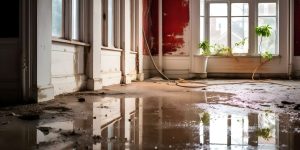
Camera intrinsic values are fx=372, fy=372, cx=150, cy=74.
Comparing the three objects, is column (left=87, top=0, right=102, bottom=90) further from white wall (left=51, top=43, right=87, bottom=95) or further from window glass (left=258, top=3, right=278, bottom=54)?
window glass (left=258, top=3, right=278, bottom=54)

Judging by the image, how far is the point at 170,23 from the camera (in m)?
10.7

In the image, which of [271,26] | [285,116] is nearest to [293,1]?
[271,26]

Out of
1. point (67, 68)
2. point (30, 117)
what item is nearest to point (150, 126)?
point (30, 117)

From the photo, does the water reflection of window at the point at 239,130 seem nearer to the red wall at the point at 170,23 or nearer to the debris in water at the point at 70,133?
the debris in water at the point at 70,133

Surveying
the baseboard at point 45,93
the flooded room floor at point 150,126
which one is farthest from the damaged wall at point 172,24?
the flooded room floor at point 150,126

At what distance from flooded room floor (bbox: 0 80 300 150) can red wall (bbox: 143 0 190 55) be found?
6.49 metres

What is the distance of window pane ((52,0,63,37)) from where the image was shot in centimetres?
523

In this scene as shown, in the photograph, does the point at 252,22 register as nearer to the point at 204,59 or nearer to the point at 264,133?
the point at 204,59

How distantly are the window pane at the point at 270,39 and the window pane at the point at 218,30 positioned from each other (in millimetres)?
987

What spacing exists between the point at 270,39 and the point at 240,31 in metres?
0.89

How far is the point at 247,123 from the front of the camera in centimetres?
296

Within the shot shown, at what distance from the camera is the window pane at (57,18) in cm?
523

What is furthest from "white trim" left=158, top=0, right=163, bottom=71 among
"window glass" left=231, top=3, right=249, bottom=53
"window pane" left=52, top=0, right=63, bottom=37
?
"window pane" left=52, top=0, right=63, bottom=37

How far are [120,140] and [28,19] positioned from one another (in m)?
2.46
